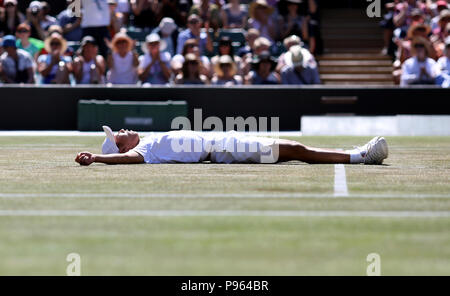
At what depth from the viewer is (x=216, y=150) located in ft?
37.1

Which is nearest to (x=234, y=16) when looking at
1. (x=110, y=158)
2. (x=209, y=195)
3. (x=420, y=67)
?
(x=420, y=67)

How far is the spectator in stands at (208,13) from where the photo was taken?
23.9 meters

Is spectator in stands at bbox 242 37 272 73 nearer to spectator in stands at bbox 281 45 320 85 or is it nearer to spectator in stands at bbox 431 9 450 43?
spectator in stands at bbox 281 45 320 85

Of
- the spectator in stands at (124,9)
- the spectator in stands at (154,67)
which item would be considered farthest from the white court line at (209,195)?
the spectator in stands at (124,9)

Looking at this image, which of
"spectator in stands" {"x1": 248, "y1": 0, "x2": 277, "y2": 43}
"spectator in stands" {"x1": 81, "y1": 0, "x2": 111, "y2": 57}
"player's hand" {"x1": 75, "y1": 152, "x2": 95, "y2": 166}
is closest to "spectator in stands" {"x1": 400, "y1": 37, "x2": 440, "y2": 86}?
"spectator in stands" {"x1": 248, "y1": 0, "x2": 277, "y2": 43}

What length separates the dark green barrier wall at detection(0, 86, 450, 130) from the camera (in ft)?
69.0

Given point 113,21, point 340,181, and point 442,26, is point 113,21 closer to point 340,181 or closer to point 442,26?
point 442,26

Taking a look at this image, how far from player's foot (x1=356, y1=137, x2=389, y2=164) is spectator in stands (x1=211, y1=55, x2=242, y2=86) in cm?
1002

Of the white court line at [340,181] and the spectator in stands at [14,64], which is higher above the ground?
the spectator in stands at [14,64]

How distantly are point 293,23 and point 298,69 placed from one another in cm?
Result: 246

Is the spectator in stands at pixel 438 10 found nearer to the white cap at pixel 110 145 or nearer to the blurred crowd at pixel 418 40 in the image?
the blurred crowd at pixel 418 40

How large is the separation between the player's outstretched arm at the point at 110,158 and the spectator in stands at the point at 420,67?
1094 centimetres
